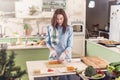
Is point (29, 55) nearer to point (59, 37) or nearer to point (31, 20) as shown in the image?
point (59, 37)

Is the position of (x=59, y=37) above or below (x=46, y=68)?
above

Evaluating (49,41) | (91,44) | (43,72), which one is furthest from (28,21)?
(43,72)

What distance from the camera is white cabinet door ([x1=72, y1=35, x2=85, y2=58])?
545cm

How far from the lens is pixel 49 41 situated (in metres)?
2.72

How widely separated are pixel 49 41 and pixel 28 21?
2.59 m

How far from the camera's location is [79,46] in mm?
5465

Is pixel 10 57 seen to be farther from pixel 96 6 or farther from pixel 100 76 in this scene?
pixel 96 6

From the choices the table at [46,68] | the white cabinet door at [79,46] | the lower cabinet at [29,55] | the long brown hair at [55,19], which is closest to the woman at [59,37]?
the long brown hair at [55,19]

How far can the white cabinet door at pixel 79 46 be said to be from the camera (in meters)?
5.45

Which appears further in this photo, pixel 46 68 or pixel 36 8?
pixel 36 8

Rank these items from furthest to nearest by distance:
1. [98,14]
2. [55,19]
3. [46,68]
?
[98,14] < [55,19] < [46,68]

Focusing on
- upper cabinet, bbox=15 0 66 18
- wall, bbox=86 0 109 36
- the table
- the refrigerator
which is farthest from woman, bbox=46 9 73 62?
wall, bbox=86 0 109 36

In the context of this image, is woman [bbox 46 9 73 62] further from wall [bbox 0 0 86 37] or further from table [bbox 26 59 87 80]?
wall [bbox 0 0 86 37]

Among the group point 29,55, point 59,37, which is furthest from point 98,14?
point 59,37
